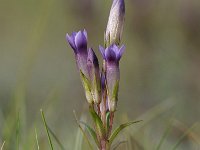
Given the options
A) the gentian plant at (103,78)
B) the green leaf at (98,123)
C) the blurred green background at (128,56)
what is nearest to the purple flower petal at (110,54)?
the gentian plant at (103,78)

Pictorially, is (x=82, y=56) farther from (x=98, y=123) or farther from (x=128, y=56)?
(x=128, y=56)

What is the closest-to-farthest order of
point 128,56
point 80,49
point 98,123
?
point 98,123
point 80,49
point 128,56

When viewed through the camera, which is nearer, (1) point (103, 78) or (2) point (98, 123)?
(2) point (98, 123)

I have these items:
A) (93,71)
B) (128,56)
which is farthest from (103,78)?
(128,56)

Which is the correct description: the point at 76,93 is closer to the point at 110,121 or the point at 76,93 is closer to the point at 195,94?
the point at 195,94

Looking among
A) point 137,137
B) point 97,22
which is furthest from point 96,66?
point 97,22

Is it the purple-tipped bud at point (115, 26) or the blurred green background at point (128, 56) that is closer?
the purple-tipped bud at point (115, 26)

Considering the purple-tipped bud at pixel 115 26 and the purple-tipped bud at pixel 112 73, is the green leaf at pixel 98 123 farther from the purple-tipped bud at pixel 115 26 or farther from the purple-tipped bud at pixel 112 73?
the purple-tipped bud at pixel 115 26

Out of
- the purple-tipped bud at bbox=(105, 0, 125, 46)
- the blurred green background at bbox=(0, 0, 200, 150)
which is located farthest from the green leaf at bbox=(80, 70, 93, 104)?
the blurred green background at bbox=(0, 0, 200, 150)
